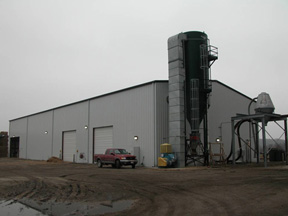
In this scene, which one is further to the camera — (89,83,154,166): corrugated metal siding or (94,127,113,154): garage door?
(94,127,113,154): garage door

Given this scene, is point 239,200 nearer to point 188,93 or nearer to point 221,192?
point 221,192

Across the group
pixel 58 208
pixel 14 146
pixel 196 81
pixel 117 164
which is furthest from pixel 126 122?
pixel 14 146

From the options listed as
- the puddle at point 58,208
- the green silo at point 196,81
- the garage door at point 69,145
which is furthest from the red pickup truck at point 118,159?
the puddle at point 58,208

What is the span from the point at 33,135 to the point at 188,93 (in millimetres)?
32718

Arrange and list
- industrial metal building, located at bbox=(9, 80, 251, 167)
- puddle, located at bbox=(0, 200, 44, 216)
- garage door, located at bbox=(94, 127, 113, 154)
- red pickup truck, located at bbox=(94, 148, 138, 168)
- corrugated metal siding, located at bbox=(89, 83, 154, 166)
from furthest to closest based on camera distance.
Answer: garage door, located at bbox=(94, 127, 113, 154)
corrugated metal siding, located at bbox=(89, 83, 154, 166)
industrial metal building, located at bbox=(9, 80, 251, 167)
red pickup truck, located at bbox=(94, 148, 138, 168)
puddle, located at bbox=(0, 200, 44, 216)

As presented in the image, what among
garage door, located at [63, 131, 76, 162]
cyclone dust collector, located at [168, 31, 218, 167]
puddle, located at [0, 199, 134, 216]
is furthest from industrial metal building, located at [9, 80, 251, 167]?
puddle, located at [0, 199, 134, 216]

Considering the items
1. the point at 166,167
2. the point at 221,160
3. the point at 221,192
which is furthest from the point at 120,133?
the point at 221,192

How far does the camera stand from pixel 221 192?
424 inches

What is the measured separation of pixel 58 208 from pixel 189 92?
18.9 metres

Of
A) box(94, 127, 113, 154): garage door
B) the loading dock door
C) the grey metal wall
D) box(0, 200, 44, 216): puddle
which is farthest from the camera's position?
the loading dock door

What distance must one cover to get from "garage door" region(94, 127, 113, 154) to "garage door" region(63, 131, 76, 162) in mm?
5179

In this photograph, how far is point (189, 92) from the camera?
2591cm

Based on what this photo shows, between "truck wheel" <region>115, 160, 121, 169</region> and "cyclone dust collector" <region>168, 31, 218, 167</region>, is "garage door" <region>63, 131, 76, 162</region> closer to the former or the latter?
"truck wheel" <region>115, 160, 121, 169</region>

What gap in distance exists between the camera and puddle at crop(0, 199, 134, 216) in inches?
313
